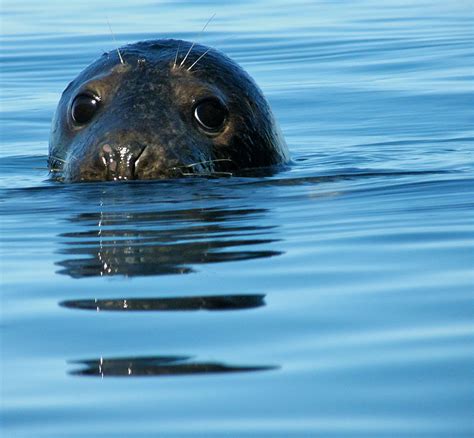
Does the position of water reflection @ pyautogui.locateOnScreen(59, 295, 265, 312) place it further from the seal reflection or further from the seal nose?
the seal nose

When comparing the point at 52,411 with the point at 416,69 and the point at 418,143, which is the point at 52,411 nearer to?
the point at 418,143

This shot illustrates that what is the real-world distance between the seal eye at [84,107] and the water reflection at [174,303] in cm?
356

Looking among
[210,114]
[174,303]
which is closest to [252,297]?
[174,303]

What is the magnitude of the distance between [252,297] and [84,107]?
3748mm

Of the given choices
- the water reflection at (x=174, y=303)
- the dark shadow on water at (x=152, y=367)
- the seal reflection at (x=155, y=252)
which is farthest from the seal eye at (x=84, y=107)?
the dark shadow on water at (x=152, y=367)

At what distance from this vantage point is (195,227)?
6.82m

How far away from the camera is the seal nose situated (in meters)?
8.24

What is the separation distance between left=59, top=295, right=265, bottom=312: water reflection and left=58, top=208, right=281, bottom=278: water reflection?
0.45 m

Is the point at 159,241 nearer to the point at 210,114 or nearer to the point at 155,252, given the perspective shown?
the point at 155,252

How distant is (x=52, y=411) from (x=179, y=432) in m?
0.41

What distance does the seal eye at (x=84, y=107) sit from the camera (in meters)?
8.77

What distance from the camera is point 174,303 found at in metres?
5.20

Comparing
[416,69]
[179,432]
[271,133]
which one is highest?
[416,69]

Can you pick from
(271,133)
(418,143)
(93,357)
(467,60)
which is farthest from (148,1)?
(93,357)
